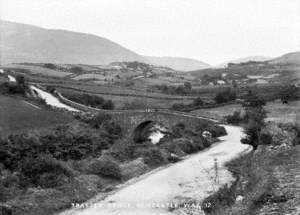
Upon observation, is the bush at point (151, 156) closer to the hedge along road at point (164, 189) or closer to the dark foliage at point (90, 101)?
the hedge along road at point (164, 189)

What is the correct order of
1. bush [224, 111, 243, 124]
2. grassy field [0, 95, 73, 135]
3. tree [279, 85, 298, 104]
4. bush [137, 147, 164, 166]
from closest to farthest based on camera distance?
1. grassy field [0, 95, 73, 135]
2. bush [137, 147, 164, 166]
3. bush [224, 111, 243, 124]
4. tree [279, 85, 298, 104]

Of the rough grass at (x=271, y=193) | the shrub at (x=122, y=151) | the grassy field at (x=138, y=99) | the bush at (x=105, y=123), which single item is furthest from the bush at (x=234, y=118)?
the rough grass at (x=271, y=193)

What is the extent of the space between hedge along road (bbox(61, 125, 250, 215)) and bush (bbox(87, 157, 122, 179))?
5.97 ft

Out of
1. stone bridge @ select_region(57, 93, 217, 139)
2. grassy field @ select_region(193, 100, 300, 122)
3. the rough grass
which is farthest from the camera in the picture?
grassy field @ select_region(193, 100, 300, 122)

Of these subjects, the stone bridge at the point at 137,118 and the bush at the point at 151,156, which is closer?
the bush at the point at 151,156

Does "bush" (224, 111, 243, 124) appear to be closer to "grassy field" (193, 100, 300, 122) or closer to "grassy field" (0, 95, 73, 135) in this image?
"grassy field" (193, 100, 300, 122)

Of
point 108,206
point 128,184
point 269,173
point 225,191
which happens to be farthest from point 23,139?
point 269,173

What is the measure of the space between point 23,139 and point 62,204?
10464mm

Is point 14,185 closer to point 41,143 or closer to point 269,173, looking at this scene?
point 41,143

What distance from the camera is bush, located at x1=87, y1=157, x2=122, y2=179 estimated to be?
3406cm

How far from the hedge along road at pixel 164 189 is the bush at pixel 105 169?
1.82 metres

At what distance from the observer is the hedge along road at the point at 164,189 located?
25.8 m

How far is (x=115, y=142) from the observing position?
4472 centimetres

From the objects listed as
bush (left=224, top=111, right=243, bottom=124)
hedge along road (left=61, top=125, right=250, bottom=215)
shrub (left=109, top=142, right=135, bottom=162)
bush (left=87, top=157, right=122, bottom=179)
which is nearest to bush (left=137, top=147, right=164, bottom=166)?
shrub (left=109, top=142, right=135, bottom=162)
